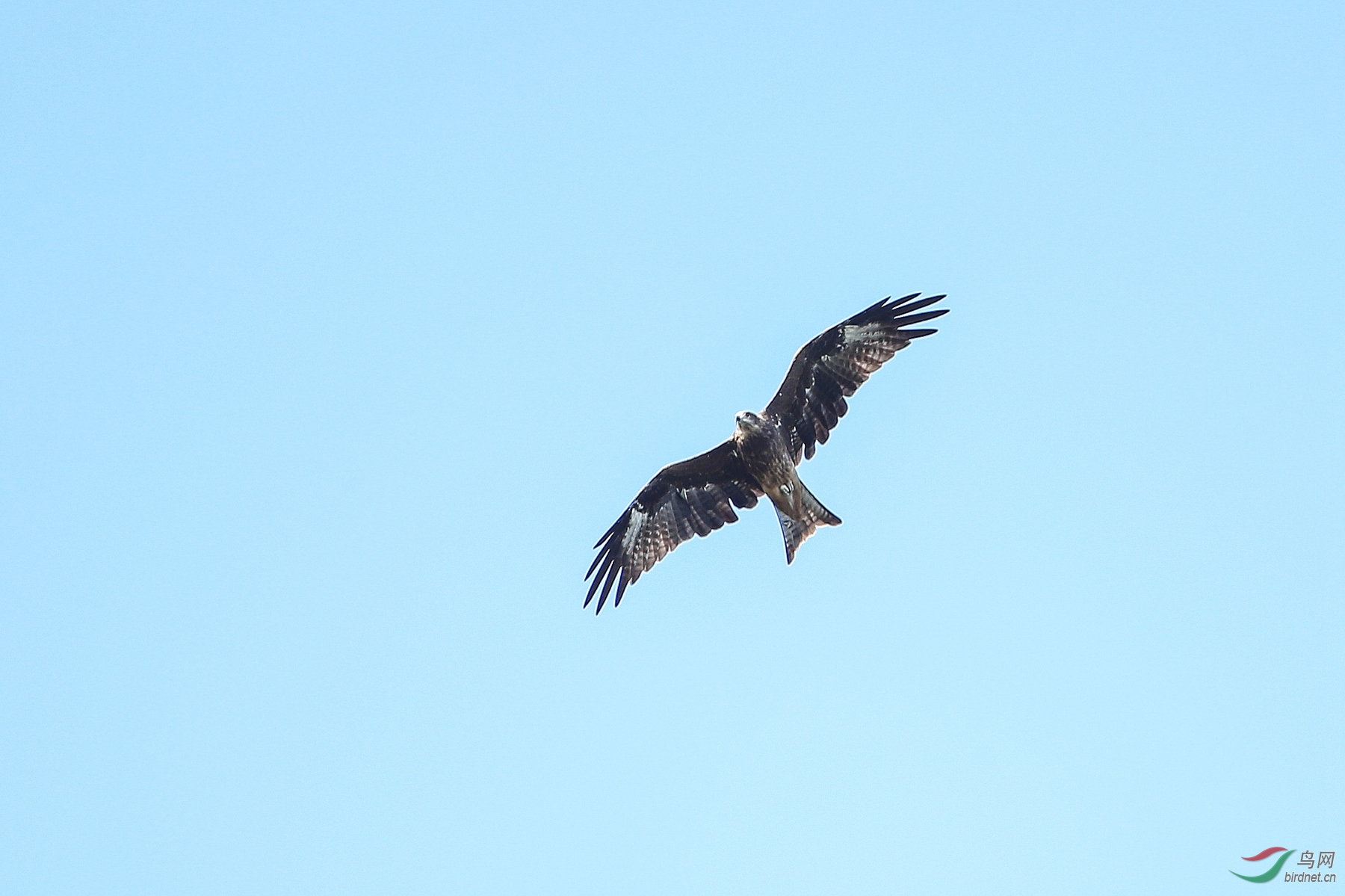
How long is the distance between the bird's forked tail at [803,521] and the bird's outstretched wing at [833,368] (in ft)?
1.42

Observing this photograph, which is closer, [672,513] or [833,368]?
[833,368]

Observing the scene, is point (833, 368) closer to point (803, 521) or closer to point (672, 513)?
point (803, 521)

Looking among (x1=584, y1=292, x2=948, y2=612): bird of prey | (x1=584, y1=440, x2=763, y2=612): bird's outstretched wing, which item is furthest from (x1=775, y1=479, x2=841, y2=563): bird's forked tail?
(x1=584, y1=440, x2=763, y2=612): bird's outstretched wing

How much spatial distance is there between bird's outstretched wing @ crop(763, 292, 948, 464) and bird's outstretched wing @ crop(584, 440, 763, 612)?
801 mm

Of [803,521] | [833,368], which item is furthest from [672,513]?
[833,368]

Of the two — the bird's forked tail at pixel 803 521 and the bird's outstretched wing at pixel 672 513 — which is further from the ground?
the bird's outstretched wing at pixel 672 513

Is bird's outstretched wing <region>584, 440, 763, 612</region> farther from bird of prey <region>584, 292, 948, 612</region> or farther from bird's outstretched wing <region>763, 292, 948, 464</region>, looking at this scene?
bird's outstretched wing <region>763, 292, 948, 464</region>

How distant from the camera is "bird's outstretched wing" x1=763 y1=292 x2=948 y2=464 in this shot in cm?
1310

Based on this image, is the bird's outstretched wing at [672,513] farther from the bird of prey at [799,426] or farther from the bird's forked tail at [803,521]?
the bird's forked tail at [803,521]

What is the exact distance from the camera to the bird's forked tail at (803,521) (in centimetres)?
1318

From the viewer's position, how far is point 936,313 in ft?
42.8

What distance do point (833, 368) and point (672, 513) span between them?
250 cm

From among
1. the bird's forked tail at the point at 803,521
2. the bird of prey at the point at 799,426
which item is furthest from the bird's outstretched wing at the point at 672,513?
the bird's forked tail at the point at 803,521

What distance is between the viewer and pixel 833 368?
43.5 ft
